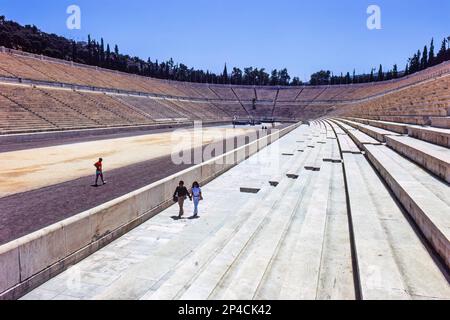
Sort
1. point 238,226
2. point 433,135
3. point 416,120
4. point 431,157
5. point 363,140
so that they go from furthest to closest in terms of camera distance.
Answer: point 363,140 → point 416,120 → point 433,135 → point 431,157 → point 238,226

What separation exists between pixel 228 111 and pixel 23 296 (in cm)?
10363

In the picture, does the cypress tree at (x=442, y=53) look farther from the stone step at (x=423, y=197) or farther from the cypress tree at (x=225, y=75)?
the stone step at (x=423, y=197)

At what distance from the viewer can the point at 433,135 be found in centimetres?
1469

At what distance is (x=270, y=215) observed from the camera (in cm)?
1018

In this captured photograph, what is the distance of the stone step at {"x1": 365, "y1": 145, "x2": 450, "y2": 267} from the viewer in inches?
231

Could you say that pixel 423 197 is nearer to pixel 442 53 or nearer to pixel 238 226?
pixel 238 226

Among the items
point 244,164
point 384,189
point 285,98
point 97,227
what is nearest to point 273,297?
point 97,227

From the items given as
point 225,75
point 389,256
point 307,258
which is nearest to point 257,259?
point 307,258

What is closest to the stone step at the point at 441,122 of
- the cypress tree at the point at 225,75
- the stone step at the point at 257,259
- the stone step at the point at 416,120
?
the stone step at the point at 416,120

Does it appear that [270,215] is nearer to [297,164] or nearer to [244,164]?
[297,164]

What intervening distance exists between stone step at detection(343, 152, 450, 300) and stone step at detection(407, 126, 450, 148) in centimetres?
511

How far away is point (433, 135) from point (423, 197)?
8300 mm

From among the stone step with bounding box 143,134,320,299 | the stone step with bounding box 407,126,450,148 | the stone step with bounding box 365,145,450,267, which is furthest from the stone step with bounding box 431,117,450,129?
the stone step with bounding box 143,134,320,299
